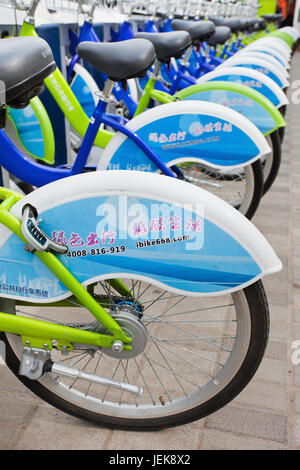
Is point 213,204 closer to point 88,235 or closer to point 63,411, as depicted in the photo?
point 88,235

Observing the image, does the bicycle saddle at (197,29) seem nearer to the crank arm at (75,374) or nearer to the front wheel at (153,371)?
the front wheel at (153,371)

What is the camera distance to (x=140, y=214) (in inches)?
52.7

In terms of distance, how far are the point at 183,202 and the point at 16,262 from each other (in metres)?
0.48

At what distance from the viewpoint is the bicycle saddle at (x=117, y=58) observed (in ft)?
6.86

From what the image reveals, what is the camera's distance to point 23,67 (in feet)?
4.27

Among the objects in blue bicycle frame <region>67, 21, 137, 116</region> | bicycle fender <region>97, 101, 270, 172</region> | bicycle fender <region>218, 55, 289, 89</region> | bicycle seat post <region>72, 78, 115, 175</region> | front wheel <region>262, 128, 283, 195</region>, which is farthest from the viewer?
bicycle fender <region>218, 55, 289, 89</region>

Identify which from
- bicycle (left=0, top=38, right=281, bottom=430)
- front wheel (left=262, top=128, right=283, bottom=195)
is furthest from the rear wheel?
bicycle (left=0, top=38, right=281, bottom=430)

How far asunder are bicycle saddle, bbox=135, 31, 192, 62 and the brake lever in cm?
182

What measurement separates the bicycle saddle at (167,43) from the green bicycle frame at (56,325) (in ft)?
5.61

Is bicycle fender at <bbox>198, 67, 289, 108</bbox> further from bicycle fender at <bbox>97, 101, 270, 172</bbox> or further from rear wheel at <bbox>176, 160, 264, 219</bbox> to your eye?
bicycle fender at <bbox>97, 101, 270, 172</bbox>

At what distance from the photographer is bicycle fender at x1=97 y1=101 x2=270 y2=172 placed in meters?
2.38

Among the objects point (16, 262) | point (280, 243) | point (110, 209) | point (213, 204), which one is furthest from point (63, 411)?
point (280, 243)
